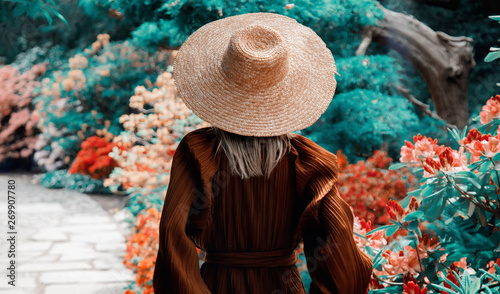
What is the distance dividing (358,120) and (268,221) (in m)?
1.97

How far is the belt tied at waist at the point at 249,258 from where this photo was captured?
3.52ft

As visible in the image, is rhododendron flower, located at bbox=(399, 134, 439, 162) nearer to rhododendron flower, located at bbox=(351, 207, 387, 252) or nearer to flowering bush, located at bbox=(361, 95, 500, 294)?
flowering bush, located at bbox=(361, 95, 500, 294)

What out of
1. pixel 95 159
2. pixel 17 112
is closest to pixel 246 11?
pixel 95 159

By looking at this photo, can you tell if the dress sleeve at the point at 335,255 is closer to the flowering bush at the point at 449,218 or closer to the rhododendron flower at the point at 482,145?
the flowering bush at the point at 449,218

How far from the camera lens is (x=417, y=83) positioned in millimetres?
4746

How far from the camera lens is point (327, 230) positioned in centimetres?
105

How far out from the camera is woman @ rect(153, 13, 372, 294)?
39.1 inches

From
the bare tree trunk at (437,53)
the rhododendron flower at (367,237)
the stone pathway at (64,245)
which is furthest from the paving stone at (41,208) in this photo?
the rhododendron flower at (367,237)

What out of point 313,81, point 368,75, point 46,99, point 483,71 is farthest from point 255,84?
point 46,99

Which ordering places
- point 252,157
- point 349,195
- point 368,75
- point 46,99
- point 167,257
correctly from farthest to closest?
1. point 46,99
2. point 368,75
3. point 349,195
4. point 252,157
5. point 167,257

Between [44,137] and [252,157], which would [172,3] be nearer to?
[252,157]

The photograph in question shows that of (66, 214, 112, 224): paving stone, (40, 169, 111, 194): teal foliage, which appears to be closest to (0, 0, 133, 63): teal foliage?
(40, 169, 111, 194): teal foliage

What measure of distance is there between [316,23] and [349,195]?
112cm

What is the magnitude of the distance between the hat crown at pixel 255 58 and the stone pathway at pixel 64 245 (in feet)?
8.14
